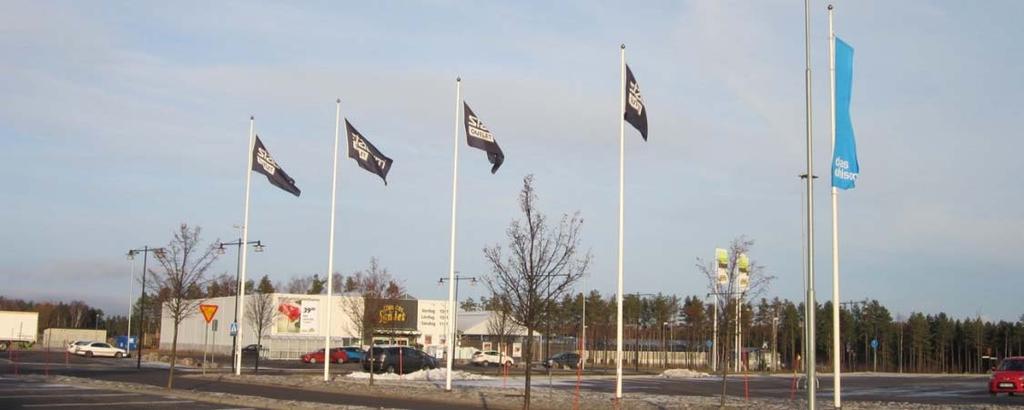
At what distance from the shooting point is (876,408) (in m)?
29.0

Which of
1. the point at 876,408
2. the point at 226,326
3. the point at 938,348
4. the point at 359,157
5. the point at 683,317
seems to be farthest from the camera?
the point at 683,317

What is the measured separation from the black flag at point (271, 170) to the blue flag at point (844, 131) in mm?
22020

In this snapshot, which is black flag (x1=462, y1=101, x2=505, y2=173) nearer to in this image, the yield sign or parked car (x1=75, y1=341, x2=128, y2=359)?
the yield sign

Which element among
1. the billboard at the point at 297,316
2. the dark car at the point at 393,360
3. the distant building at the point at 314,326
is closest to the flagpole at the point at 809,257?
the dark car at the point at 393,360

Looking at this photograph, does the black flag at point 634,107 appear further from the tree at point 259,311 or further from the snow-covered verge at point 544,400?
the tree at point 259,311

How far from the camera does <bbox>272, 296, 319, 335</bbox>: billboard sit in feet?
285

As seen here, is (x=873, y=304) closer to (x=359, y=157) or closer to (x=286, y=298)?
(x=286, y=298)

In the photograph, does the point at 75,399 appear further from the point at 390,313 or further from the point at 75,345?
the point at 75,345

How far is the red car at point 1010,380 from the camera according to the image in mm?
38719

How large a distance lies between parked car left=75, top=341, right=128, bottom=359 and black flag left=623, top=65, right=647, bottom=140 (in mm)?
67140

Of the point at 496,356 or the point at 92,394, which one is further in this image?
the point at 496,356

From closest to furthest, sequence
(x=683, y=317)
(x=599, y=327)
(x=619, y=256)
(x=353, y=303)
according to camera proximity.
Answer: (x=619, y=256), (x=353, y=303), (x=599, y=327), (x=683, y=317)

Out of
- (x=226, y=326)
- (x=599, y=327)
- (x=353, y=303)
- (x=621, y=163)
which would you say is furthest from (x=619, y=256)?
(x=599, y=327)

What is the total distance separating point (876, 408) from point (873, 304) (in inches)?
4785
